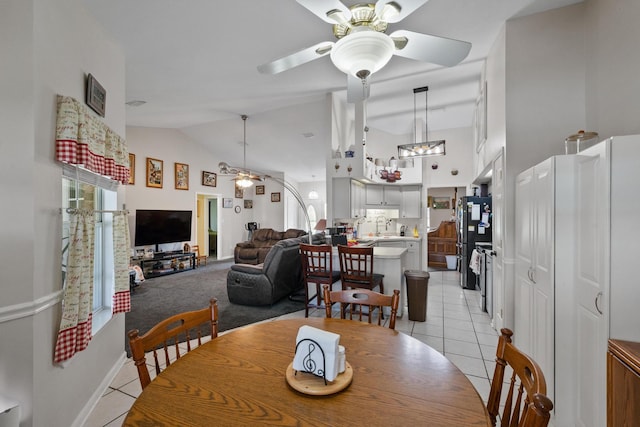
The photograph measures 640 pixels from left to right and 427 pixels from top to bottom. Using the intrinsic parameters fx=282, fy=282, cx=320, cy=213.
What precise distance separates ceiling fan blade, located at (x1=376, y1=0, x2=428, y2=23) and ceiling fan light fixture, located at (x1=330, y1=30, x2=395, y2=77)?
0.41 ft

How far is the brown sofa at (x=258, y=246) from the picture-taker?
274 inches

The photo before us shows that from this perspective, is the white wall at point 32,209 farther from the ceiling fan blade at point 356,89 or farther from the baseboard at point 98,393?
the ceiling fan blade at point 356,89

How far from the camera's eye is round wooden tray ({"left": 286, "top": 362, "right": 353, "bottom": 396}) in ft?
3.03

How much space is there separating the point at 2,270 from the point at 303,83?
3.59 metres

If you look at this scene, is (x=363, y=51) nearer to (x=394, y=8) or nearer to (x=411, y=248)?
(x=394, y=8)

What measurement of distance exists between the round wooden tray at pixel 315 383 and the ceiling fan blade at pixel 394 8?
178cm

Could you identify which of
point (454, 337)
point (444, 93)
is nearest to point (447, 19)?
point (444, 93)

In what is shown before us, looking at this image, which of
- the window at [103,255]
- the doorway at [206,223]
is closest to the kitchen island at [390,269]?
the window at [103,255]

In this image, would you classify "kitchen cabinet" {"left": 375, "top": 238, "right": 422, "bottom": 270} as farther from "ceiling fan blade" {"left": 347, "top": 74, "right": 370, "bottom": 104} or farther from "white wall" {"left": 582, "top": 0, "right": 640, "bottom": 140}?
"ceiling fan blade" {"left": 347, "top": 74, "right": 370, "bottom": 104}

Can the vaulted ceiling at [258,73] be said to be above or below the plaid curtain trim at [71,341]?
above

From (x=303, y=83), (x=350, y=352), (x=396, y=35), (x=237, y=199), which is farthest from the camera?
(x=237, y=199)

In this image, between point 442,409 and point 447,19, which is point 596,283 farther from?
point 447,19

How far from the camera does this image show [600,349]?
1.41 m

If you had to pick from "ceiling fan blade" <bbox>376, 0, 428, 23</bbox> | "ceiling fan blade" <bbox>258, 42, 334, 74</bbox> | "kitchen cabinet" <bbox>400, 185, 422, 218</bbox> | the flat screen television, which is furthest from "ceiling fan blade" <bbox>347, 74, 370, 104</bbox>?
the flat screen television
